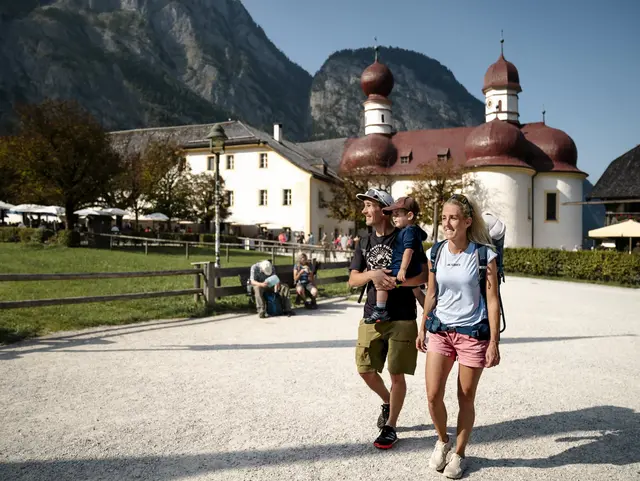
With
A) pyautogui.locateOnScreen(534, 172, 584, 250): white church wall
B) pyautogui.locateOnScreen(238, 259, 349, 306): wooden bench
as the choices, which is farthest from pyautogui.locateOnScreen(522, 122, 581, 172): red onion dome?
pyautogui.locateOnScreen(238, 259, 349, 306): wooden bench

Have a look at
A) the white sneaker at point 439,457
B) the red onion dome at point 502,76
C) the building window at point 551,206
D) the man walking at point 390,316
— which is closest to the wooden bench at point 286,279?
the man walking at point 390,316

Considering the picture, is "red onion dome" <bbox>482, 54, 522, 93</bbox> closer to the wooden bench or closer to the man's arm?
the wooden bench

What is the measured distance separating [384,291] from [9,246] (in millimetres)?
27578

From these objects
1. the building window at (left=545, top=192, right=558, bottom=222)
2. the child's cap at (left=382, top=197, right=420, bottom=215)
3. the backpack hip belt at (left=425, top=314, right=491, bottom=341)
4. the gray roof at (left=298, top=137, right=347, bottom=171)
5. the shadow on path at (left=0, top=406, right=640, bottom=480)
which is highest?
the gray roof at (left=298, top=137, right=347, bottom=171)

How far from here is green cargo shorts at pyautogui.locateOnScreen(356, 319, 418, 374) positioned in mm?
4102

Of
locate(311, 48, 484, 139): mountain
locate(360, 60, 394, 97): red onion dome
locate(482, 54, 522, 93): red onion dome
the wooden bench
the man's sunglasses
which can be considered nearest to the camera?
the man's sunglasses

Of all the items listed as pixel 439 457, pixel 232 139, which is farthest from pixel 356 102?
pixel 439 457

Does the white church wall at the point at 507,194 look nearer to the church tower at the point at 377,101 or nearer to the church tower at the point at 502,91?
the church tower at the point at 502,91

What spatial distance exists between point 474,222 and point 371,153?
50.0m

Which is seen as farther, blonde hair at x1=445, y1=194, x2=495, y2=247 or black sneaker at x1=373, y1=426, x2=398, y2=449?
black sneaker at x1=373, y1=426, x2=398, y2=449

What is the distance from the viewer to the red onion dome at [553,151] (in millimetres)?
49781

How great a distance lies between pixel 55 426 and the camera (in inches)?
178

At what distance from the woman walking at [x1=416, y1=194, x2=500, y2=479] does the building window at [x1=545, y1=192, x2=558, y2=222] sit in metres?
50.0

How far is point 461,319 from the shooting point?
3.61 meters
